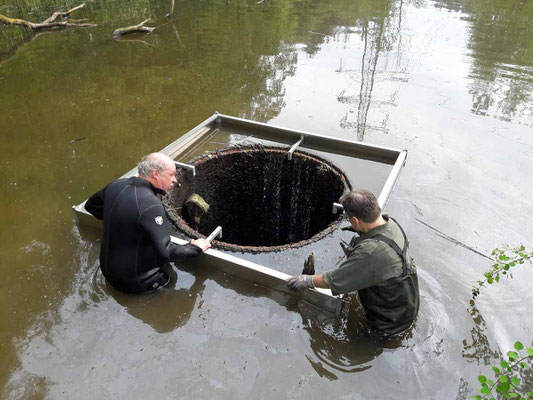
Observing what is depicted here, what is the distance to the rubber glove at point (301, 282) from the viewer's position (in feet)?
10.7

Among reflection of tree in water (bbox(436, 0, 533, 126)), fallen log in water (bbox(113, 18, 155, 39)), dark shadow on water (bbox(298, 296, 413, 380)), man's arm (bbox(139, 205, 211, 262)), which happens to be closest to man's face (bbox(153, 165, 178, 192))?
man's arm (bbox(139, 205, 211, 262))

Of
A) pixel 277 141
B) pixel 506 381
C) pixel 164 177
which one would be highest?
pixel 164 177

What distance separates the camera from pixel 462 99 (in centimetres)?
790

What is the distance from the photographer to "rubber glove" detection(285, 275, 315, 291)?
10.7ft

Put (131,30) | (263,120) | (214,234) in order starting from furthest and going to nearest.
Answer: (131,30) < (263,120) < (214,234)

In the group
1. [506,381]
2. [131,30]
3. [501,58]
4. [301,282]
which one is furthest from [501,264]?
[131,30]

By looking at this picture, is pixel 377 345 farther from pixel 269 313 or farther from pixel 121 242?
pixel 121 242

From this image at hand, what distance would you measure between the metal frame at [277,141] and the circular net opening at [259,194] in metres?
0.39

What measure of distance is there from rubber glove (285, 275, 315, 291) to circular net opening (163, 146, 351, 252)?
1.50 metres

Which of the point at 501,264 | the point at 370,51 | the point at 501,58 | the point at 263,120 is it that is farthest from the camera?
the point at 370,51

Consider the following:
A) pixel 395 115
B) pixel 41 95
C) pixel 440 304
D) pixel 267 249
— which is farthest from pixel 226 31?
pixel 440 304

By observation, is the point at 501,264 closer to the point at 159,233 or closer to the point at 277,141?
the point at 159,233

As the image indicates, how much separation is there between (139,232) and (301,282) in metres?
1.40

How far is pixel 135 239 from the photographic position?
3.27 meters
